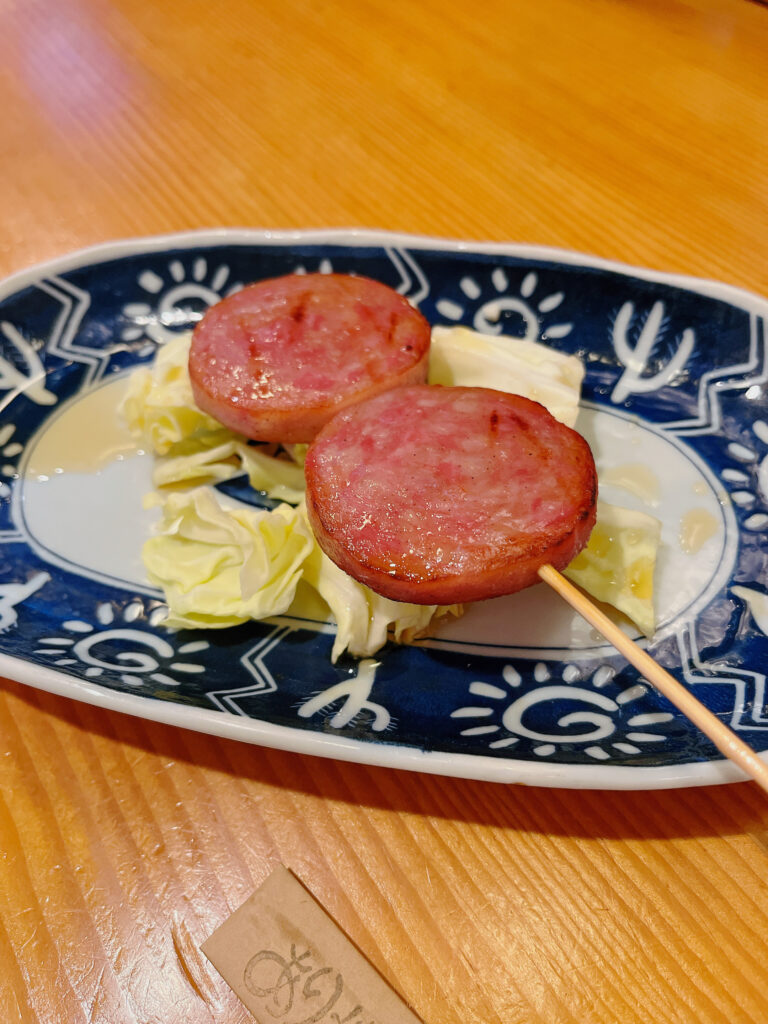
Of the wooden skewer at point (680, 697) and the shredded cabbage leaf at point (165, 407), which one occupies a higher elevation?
the wooden skewer at point (680, 697)

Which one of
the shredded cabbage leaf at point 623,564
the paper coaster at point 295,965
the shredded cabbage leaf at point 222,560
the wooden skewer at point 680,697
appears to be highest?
the wooden skewer at point 680,697

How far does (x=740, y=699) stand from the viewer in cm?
162

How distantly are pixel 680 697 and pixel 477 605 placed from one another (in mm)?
658

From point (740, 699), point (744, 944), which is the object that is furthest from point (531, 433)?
point (744, 944)

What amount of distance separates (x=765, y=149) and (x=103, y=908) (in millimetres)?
3706

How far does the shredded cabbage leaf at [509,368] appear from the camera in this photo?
216 cm

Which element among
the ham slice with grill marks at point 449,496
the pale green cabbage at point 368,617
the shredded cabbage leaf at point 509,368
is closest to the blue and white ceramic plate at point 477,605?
the pale green cabbage at point 368,617

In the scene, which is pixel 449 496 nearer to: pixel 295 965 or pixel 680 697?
pixel 680 697

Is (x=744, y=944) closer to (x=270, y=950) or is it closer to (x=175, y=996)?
(x=270, y=950)

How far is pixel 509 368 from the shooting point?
2.21 m

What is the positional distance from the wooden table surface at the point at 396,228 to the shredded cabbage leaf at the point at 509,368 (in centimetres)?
93

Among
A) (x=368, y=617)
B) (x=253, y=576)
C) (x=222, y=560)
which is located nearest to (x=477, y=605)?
(x=368, y=617)

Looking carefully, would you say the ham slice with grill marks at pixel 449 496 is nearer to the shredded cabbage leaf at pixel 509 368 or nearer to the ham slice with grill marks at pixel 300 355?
the ham slice with grill marks at pixel 300 355

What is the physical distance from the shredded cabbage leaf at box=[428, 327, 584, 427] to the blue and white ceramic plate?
6.1 inches
